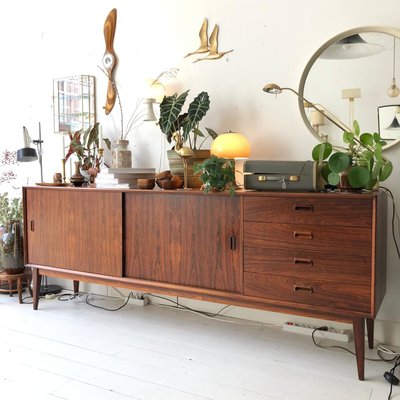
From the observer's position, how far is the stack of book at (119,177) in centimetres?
242

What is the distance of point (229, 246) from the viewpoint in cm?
205

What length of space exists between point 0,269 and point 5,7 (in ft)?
6.90

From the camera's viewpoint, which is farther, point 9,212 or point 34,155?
point 9,212

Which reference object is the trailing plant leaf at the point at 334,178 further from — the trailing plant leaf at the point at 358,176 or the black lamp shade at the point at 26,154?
the black lamp shade at the point at 26,154

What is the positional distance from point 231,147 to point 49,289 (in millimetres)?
1789

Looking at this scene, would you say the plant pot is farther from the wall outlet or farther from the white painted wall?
the wall outlet

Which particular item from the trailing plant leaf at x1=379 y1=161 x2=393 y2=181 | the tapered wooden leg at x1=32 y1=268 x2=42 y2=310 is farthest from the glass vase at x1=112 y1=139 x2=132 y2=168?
the trailing plant leaf at x1=379 y1=161 x2=393 y2=181

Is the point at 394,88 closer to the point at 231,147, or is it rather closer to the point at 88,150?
the point at 231,147

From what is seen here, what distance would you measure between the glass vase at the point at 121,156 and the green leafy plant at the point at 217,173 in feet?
2.62

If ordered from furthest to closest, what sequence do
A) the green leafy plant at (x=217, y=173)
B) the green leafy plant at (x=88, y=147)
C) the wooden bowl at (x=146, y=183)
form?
the green leafy plant at (x=88, y=147) → the wooden bowl at (x=146, y=183) → the green leafy plant at (x=217, y=173)

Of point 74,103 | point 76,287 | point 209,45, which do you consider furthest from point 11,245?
point 209,45

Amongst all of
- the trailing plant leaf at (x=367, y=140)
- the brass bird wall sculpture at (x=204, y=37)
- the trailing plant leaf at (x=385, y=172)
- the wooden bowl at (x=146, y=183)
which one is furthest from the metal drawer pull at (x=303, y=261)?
the brass bird wall sculpture at (x=204, y=37)

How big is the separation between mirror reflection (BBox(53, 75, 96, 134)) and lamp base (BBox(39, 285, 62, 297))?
1.15 meters

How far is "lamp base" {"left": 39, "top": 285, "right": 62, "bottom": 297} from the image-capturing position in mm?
3013
